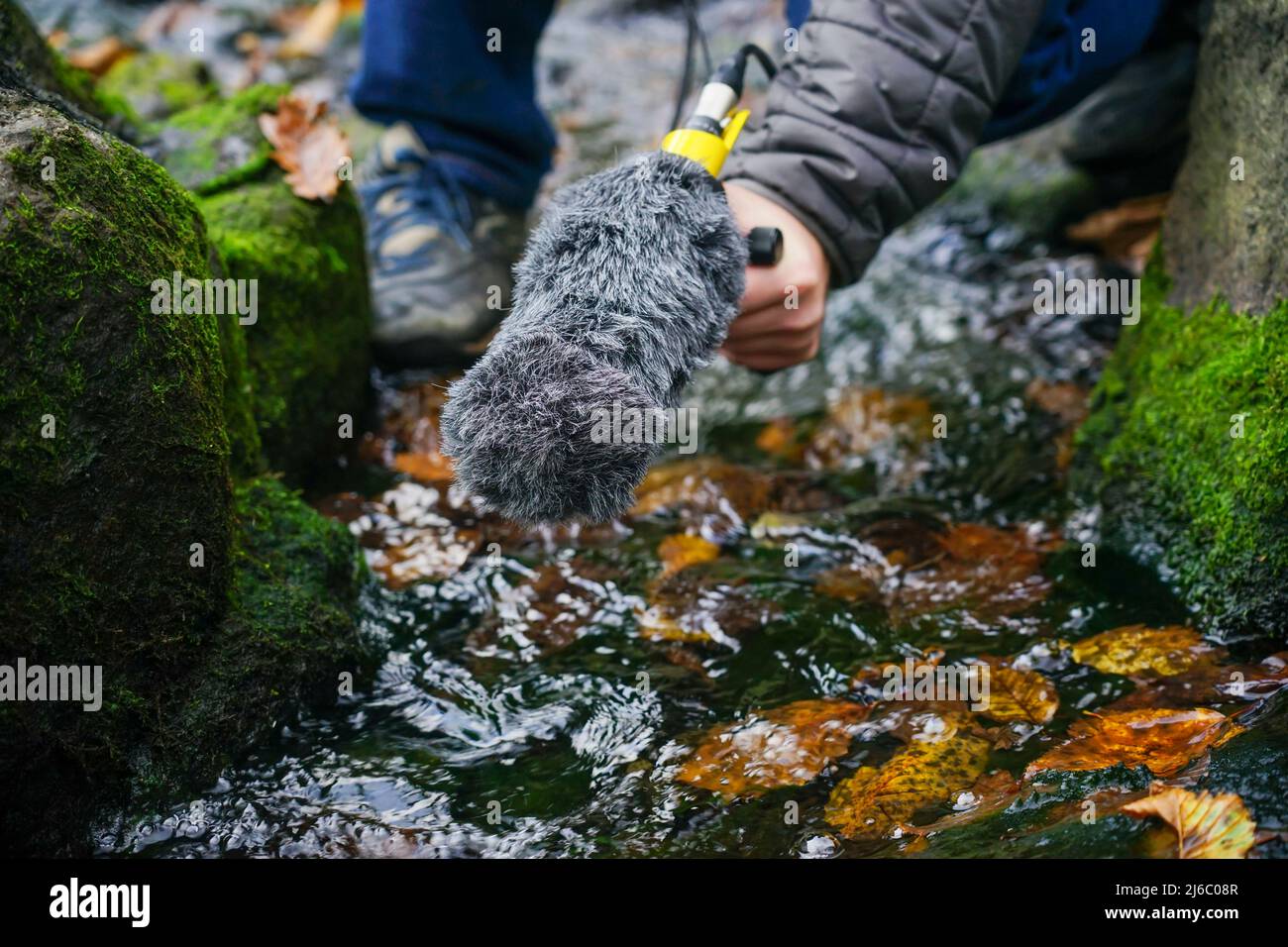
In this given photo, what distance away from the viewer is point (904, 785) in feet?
5.32

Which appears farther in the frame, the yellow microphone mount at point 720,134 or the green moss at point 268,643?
the yellow microphone mount at point 720,134

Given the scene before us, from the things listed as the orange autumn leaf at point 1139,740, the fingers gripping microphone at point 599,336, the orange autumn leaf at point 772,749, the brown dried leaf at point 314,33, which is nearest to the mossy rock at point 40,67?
the fingers gripping microphone at point 599,336

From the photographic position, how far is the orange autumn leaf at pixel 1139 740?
1.56 meters

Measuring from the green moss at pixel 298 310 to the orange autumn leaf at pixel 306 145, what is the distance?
0.05m

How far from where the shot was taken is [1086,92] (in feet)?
8.71

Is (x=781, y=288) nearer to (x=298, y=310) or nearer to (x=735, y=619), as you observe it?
(x=735, y=619)

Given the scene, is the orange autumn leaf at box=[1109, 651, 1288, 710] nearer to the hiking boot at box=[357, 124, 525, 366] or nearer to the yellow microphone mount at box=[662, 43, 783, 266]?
the yellow microphone mount at box=[662, 43, 783, 266]

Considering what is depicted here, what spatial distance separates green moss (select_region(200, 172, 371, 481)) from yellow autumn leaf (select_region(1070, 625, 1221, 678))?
1808 mm

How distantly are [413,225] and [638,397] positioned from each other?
2.03m

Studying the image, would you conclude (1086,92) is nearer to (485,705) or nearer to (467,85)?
(467,85)

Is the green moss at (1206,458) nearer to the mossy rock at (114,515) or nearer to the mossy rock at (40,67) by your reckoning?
the mossy rock at (114,515)

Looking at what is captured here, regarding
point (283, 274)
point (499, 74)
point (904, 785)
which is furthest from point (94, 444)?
point (499, 74)

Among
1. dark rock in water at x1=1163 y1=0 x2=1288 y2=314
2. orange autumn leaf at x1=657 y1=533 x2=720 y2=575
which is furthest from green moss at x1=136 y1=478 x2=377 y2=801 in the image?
dark rock in water at x1=1163 y1=0 x2=1288 y2=314
